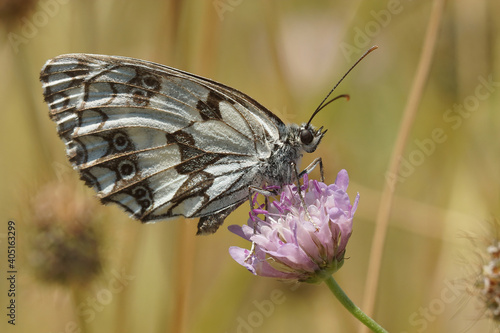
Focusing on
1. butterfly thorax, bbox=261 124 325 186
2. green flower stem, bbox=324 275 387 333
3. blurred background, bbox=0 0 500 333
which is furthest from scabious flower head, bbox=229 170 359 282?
blurred background, bbox=0 0 500 333

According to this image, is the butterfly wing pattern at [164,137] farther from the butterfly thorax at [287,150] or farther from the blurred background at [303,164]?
the blurred background at [303,164]

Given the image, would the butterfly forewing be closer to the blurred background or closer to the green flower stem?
the blurred background

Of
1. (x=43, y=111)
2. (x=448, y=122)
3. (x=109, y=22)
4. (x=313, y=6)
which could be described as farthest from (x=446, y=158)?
(x=43, y=111)

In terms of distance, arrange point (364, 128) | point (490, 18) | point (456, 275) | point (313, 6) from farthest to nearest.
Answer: point (313, 6), point (364, 128), point (490, 18), point (456, 275)

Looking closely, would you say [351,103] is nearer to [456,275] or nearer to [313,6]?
[313,6]

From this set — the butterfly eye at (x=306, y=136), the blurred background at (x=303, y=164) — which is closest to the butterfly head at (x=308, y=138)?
the butterfly eye at (x=306, y=136)
